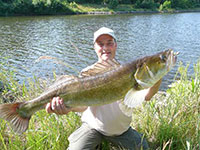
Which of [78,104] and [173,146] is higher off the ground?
[78,104]

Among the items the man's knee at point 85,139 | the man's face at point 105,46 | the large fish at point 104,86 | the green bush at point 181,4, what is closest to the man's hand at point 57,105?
the large fish at point 104,86

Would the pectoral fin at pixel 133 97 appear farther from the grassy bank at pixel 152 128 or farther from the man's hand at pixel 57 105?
the grassy bank at pixel 152 128

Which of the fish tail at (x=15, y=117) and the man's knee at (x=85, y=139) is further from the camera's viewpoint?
the man's knee at (x=85, y=139)

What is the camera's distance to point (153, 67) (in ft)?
7.59

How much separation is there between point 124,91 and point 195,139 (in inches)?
64.6

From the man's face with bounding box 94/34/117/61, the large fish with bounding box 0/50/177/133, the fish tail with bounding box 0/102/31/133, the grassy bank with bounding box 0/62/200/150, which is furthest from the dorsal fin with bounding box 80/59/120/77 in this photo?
the grassy bank with bounding box 0/62/200/150

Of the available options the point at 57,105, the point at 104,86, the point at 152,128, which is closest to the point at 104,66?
the point at 104,86

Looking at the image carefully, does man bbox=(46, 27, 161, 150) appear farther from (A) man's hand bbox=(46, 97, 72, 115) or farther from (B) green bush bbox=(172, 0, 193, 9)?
(B) green bush bbox=(172, 0, 193, 9)

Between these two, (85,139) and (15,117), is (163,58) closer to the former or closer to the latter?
(85,139)

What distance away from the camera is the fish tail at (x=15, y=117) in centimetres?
274

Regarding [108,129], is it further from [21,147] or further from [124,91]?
[21,147]

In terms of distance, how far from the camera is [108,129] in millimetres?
3291

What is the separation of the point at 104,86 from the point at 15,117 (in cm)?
131

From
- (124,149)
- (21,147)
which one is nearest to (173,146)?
(124,149)
